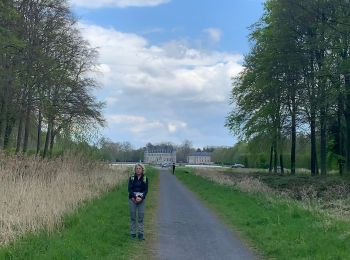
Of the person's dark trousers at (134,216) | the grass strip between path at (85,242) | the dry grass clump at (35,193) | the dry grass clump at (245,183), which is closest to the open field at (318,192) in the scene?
the dry grass clump at (245,183)

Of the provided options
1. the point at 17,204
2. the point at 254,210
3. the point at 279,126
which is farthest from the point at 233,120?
the point at 17,204

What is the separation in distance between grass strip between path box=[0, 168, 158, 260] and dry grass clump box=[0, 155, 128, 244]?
1.24 ft

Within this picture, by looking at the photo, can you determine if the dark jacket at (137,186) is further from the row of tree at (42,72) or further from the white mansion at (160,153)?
the white mansion at (160,153)

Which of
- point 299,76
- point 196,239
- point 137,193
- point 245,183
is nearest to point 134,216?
point 137,193

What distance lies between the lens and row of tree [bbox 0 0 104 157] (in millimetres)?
28141

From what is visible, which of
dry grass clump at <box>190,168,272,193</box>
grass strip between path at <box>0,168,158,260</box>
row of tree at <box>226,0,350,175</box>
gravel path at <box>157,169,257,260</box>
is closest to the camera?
grass strip between path at <box>0,168,158,260</box>

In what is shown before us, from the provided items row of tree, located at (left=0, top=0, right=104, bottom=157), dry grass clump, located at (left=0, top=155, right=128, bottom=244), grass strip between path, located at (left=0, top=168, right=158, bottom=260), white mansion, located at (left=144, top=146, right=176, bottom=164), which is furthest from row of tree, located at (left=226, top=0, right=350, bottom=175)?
white mansion, located at (left=144, top=146, right=176, bottom=164)

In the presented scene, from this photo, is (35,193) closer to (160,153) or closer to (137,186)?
(137,186)

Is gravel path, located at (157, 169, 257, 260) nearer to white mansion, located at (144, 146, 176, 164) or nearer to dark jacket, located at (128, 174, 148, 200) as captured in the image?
dark jacket, located at (128, 174, 148, 200)

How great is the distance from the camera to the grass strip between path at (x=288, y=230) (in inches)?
376

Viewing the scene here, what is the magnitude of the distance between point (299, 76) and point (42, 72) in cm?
1735

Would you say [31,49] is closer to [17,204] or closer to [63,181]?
[63,181]

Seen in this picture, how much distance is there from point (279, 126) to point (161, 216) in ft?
80.4

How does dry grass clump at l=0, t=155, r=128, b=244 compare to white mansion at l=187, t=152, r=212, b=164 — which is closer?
dry grass clump at l=0, t=155, r=128, b=244
